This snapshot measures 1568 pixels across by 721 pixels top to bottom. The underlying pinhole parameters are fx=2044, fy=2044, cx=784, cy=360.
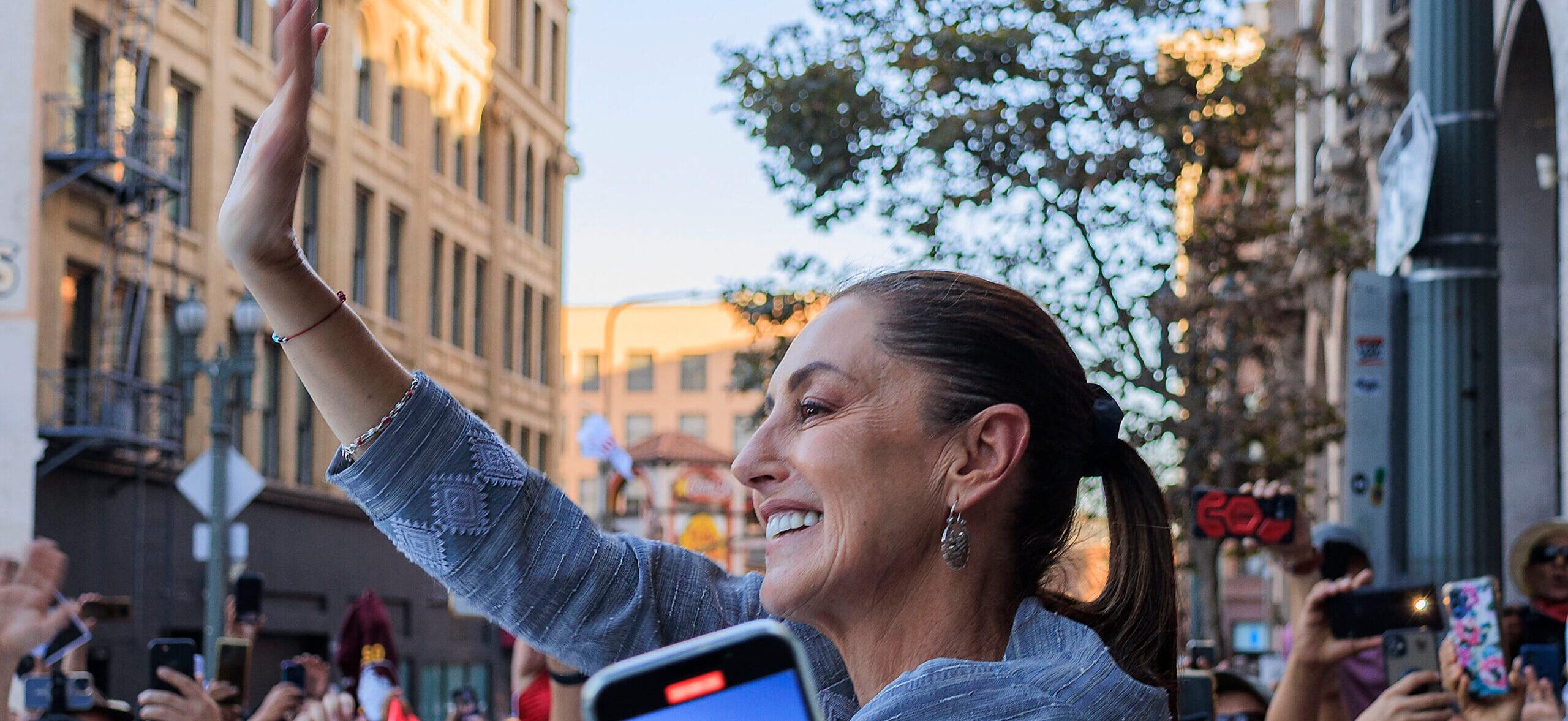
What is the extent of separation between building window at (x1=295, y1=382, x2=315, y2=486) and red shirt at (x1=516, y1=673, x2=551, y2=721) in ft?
83.0

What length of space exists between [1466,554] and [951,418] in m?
4.44

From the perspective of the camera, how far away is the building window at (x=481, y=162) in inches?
1622

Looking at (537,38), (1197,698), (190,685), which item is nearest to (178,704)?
(190,685)

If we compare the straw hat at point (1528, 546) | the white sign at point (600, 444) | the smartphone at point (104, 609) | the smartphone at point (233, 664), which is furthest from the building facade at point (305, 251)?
the straw hat at point (1528, 546)

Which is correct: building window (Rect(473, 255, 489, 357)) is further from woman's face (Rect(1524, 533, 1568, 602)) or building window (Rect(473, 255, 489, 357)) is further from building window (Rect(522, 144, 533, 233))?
woman's face (Rect(1524, 533, 1568, 602))

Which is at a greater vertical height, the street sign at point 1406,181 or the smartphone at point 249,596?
the street sign at point 1406,181

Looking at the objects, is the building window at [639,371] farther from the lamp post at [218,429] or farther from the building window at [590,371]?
the lamp post at [218,429]

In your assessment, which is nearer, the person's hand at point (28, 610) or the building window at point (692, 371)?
the person's hand at point (28, 610)

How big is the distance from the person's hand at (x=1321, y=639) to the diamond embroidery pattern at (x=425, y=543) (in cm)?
282

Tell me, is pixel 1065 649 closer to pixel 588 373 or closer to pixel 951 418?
pixel 951 418

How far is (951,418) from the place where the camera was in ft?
7.87

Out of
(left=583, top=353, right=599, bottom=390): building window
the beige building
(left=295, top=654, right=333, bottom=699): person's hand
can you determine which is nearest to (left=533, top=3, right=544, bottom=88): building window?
(left=295, top=654, right=333, bottom=699): person's hand

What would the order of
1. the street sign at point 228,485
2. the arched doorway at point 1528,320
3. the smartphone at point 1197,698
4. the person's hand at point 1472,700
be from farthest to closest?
1. the street sign at point 228,485
2. the arched doorway at point 1528,320
3. the smartphone at point 1197,698
4. the person's hand at point 1472,700

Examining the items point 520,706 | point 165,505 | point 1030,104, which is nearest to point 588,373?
point 165,505
